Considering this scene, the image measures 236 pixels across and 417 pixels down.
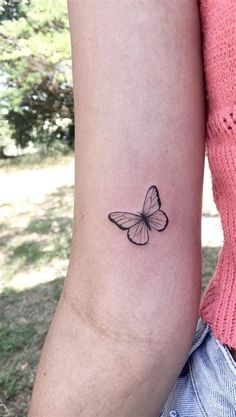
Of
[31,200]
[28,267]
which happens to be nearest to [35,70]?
[31,200]

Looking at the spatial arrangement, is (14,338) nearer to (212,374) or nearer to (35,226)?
(35,226)

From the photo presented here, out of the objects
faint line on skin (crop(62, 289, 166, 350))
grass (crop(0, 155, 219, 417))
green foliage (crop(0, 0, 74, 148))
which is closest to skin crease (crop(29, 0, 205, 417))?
faint line on skin (crop(62, 289, 166, 350))

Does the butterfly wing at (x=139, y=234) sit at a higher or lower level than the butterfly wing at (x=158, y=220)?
lower

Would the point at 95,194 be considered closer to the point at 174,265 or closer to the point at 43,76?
the point at 174,265

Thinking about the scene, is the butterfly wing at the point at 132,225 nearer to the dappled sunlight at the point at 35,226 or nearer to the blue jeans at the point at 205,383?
the blue jeans at the point at 205,383

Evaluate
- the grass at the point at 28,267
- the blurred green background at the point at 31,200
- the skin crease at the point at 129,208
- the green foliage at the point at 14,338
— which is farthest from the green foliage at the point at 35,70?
the skin crease at the point at 129,208
